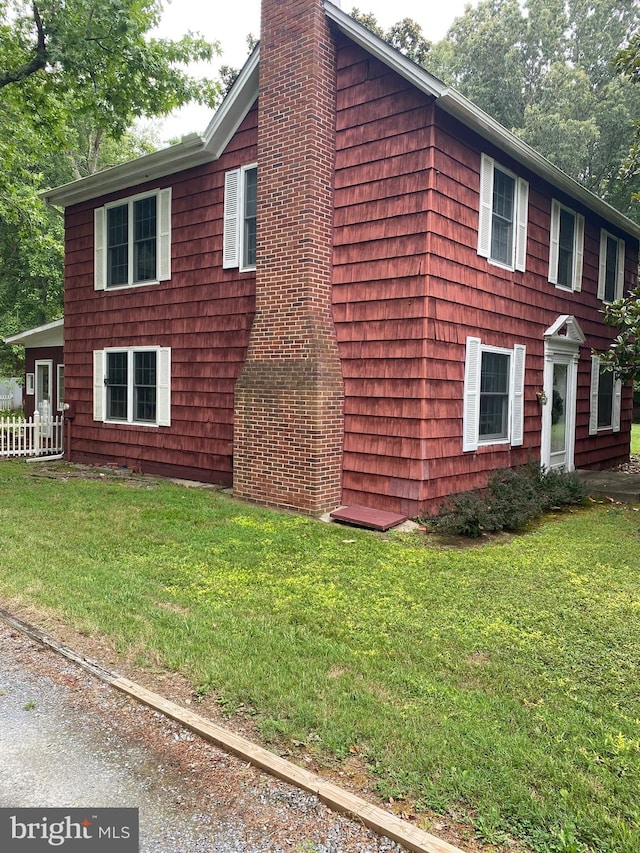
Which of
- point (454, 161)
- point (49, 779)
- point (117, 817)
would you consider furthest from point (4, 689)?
point (454, 161)

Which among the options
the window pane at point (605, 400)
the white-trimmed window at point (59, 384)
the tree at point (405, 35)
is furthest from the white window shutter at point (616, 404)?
the tree at point (405, 35)

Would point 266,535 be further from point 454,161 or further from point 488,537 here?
point 454,161

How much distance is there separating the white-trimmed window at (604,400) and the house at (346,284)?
1372 mm

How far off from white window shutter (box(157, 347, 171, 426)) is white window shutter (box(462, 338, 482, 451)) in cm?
533

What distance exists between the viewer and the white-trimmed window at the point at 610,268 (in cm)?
1236

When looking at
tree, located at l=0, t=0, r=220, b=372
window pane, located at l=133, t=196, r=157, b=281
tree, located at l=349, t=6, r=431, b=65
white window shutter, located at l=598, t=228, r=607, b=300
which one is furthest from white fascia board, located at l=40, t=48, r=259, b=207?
tree, located at l=349, t=6, r=431, b=65

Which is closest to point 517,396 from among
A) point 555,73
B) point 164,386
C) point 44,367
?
point 164,386

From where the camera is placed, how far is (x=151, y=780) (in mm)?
2576

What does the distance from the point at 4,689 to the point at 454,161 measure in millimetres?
7454

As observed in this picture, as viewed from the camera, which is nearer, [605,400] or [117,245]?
[117,245]

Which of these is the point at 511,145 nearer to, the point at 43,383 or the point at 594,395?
the point at 594,395

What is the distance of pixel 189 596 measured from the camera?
4.77m

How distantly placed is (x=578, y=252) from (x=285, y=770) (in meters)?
11.1

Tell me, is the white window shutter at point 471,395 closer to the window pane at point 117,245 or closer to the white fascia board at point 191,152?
the white fascia board at point 191,152
